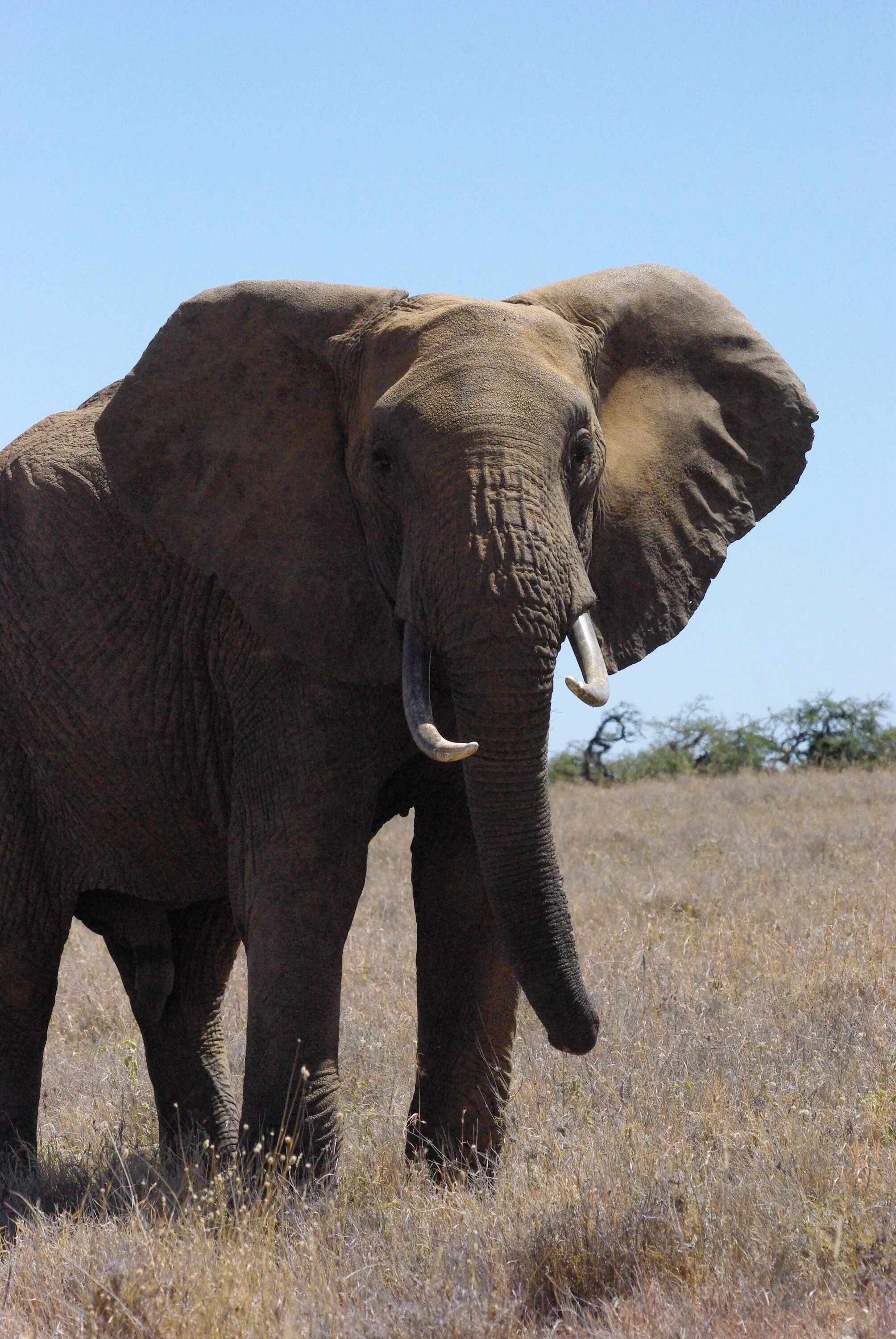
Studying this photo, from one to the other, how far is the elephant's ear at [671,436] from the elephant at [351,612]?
1cm

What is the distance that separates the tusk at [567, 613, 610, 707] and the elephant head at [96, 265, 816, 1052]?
0.01 m

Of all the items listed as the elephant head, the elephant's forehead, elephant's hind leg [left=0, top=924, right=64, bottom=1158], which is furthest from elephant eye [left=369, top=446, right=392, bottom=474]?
elephant's hind leg [left=0, top=924, right=64, bottom=1158]

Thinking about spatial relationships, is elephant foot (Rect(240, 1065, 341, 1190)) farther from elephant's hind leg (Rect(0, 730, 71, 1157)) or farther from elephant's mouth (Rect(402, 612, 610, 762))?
elephant's hind leg (Rect(0, 730, 71, 1157))

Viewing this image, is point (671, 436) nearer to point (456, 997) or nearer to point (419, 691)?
point (419, 691)

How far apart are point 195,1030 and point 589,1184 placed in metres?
2.93

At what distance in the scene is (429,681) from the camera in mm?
4723

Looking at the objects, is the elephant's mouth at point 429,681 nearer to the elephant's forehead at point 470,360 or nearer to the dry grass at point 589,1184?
the elephant's forehead at point 470,360

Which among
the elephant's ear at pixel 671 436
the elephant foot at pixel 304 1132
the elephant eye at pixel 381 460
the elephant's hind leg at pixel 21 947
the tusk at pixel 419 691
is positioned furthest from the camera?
the elephant's hind leg at pixel 21 947

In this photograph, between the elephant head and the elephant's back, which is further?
the elephant's back

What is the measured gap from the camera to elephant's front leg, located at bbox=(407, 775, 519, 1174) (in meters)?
5.62

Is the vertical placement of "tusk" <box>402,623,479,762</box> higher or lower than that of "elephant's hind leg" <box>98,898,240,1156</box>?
higher

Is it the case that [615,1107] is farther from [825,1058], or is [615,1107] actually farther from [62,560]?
[62,560]

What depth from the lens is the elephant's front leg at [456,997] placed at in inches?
221

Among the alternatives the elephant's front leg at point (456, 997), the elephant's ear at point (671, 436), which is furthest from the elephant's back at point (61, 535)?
the elephant's ear at point (671, 436)
